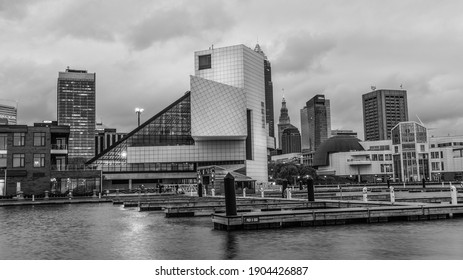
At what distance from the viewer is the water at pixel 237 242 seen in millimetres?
18594

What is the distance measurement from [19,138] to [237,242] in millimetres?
73269

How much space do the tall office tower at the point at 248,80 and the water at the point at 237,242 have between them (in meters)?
125

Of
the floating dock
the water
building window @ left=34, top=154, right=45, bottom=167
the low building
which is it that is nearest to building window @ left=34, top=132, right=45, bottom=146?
the low building

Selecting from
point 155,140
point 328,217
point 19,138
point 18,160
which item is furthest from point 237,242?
point 155,140

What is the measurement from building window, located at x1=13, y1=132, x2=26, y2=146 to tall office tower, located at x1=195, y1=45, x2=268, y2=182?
80.5 meters

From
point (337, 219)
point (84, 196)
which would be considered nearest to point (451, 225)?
point (337, 219)

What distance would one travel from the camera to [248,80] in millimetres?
157750

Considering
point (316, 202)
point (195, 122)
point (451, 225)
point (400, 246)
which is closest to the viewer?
point (400, 246)

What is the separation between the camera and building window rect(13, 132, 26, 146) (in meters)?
84.1

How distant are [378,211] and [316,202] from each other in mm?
13833

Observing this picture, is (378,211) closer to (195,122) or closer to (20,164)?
(20,164)

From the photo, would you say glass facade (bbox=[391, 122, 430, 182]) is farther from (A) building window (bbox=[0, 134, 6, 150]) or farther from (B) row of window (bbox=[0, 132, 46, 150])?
(A) building window (bbox=[0, 134, 6, 150])

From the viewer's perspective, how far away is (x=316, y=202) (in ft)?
149

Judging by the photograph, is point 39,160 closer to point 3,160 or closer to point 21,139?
point 21,139
